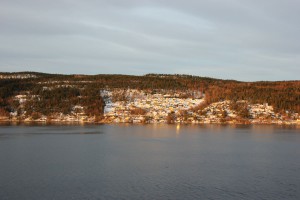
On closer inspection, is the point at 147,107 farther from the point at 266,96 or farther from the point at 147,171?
the point at 147,171

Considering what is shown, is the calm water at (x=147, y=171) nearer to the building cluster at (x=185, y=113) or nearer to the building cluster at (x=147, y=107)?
the building cluster at (x=185, y=113)

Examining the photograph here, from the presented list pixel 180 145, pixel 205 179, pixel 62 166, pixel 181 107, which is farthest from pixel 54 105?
pixel 205 179

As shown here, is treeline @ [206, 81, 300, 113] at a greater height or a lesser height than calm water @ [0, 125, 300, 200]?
greater

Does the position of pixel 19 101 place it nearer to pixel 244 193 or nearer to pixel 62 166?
pixel 62 166

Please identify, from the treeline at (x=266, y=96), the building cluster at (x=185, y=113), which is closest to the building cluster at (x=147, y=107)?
the building cluster at (x=185, y=113)

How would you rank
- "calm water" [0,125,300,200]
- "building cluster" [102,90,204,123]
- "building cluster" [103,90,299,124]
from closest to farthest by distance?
"calm water" [0,125,300,200], "building cluster" [103,90,299,124], "building cluster" [102,90,204,123]

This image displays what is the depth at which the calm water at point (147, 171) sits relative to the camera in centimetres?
3941

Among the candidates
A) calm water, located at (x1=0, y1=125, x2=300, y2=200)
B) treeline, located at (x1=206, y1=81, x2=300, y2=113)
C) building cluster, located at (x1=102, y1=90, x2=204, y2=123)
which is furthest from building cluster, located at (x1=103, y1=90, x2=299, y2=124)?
calm water, located at (x1=0, y1=125, x2=300, y2=200)

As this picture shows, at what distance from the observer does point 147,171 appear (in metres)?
50.1

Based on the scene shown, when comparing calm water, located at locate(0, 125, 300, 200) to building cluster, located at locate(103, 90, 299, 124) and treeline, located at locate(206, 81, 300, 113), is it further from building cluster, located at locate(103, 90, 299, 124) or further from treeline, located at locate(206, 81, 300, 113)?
treeline, located at locate(206, 81, 300, 113)

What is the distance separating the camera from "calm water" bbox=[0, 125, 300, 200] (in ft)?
129

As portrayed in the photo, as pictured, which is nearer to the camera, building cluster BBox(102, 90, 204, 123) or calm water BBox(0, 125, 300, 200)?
calm water BBox(0, 125, 300, 200)

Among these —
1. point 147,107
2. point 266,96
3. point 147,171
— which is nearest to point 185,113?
point 147,107

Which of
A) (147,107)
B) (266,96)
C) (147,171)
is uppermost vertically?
(266,96)
